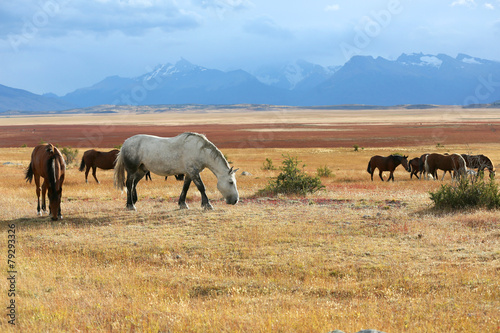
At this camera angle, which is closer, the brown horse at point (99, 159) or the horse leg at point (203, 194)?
the horse leg at point (203, 194)

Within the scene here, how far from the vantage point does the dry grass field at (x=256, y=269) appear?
267 inches

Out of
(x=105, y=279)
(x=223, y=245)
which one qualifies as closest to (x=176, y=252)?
(x=223, y=245)

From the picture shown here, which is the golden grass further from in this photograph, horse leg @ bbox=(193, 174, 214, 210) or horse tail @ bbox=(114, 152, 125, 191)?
horse tail @ bbox=(114, 152, 125, 191)

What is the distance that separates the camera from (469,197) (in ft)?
51.2

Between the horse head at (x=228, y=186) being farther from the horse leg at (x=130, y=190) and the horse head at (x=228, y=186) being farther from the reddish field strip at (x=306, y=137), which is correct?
the reddish field strip at (x=306, y=137)

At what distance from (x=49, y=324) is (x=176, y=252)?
4100mm

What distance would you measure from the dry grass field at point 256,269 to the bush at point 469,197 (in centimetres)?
68

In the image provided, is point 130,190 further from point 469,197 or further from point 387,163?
point 387,163

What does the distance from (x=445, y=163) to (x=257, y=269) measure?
2148cm

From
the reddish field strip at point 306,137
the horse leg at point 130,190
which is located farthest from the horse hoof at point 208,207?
the reddish field strip at point 306,137

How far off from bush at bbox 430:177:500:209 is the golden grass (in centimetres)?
77

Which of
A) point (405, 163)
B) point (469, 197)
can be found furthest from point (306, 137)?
point (469, 197)

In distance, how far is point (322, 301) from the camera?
24.9 feet

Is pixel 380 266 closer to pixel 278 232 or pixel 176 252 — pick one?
pixel 278 232
